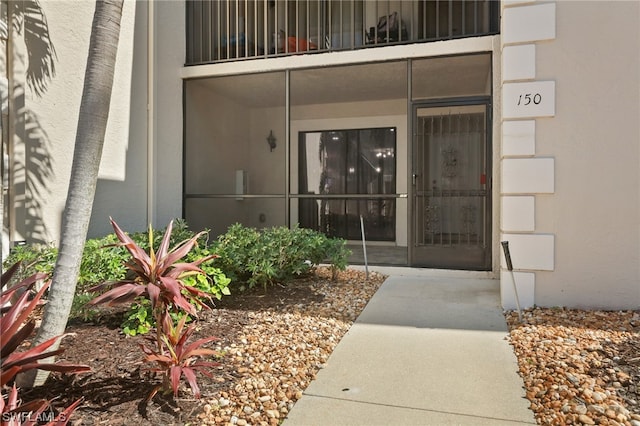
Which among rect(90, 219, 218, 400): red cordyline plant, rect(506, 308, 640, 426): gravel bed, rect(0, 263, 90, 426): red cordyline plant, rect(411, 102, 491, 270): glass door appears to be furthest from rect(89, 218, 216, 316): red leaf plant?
rect(411, 102, 491, 270): glass door

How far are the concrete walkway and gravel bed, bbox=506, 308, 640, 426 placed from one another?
0.10 m

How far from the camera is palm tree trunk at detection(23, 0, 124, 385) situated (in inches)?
84.0

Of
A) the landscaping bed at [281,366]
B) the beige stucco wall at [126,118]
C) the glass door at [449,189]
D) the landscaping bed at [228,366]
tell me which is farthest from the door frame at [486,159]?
the beige stucco wall at [126,118]

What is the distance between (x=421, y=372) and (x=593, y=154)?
255 centimetres

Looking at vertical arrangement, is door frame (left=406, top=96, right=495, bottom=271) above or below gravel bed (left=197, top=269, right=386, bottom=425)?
above

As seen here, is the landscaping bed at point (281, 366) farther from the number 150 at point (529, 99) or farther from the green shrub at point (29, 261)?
the number 150 at point (529, 99)

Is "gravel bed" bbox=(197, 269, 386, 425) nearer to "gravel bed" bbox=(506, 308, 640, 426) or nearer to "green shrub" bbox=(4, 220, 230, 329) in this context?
"green shrub" bbox=(4, 220, 230, 329)

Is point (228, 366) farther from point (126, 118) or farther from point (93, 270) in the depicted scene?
point (126, 118)

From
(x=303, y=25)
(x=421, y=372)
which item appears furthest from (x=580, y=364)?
(x=303, y=25)

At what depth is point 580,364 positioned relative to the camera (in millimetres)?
2455

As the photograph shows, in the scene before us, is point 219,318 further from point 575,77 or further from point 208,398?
point 575,77

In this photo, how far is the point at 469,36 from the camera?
5070 millimetres

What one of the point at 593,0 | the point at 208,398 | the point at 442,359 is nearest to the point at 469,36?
the point at 593,0

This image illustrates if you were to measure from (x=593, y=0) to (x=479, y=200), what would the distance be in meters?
2.61
